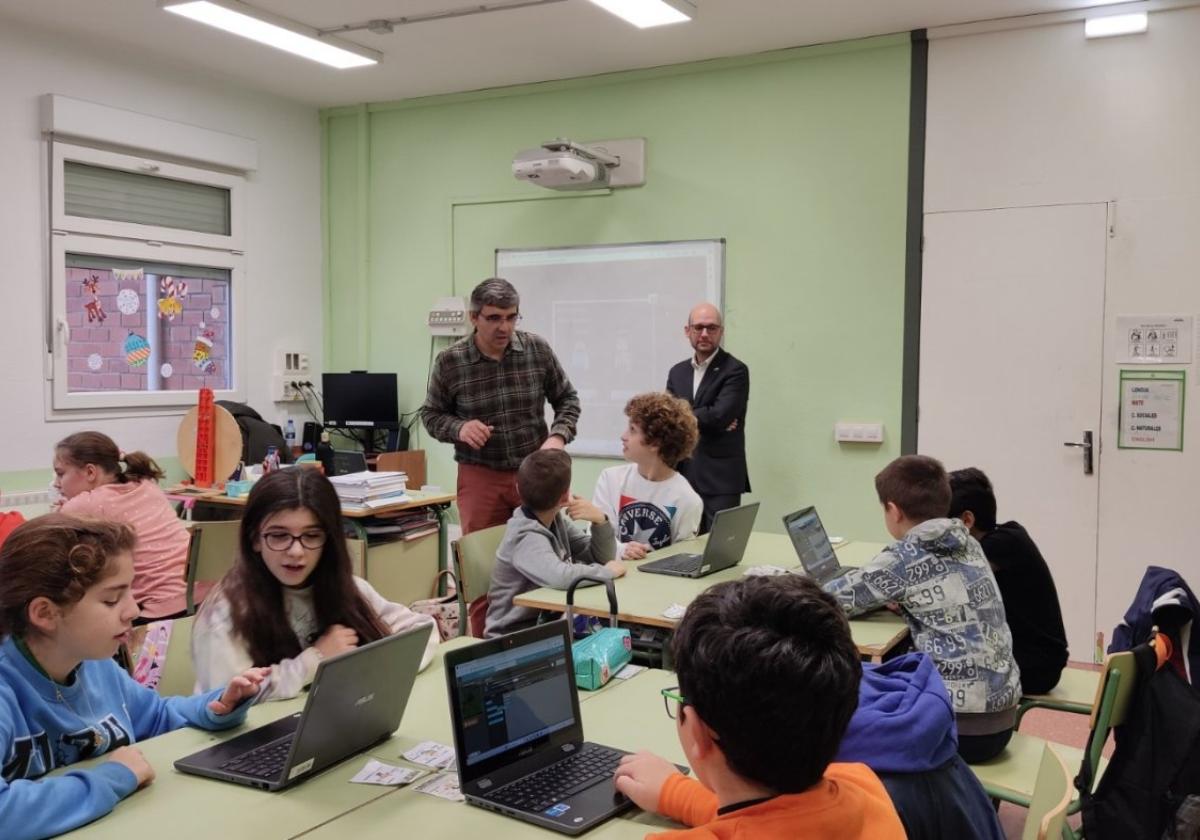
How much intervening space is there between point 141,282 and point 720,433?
3.46 meters

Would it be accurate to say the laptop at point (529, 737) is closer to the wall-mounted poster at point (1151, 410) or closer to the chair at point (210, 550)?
the chair at point (210, 550)

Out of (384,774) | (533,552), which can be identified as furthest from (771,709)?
(533,552)

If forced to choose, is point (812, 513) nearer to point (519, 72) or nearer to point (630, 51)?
point (630, 51)

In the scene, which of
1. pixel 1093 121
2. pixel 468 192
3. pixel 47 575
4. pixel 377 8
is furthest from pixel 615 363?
pixel 47 575

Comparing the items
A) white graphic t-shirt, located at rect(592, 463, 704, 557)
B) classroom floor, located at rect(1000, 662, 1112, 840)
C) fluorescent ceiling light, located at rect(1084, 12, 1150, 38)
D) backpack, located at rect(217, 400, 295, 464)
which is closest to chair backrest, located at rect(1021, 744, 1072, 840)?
white graphic t-shirt, located at rect(592, 463, 704, 557)

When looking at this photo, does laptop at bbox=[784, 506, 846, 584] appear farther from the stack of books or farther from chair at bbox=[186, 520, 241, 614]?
the stack of books

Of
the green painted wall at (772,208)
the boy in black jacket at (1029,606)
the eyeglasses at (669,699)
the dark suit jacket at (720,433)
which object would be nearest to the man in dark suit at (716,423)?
the dark suit jacket at (720,433)

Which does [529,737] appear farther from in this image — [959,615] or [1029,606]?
[1029,606]

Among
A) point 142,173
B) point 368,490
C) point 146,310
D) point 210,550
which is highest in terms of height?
point 142,173

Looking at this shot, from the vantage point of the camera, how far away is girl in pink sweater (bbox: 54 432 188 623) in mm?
3852

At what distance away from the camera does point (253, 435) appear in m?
5.92

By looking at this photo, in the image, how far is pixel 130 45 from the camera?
5.64 meters

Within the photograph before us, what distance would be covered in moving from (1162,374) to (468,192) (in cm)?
413

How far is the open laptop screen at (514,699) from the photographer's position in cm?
164
